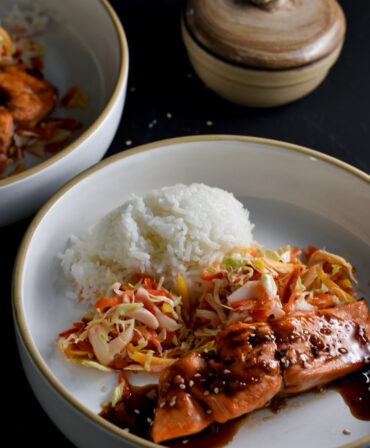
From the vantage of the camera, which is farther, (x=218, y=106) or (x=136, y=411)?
(x=218, y=106)

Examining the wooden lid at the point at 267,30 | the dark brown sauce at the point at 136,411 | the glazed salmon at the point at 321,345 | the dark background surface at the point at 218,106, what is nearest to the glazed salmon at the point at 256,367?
the glazed salmon at the point at 321,345

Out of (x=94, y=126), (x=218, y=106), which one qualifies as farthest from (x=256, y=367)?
(x=218, y=106)

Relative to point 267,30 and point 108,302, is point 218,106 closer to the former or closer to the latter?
point 267,30

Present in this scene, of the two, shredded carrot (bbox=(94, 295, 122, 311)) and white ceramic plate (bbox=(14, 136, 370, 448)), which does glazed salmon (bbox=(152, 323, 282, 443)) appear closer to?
white ceramic plate (bbox=(14, 136, 370, 448))

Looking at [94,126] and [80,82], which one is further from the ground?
[94,126]

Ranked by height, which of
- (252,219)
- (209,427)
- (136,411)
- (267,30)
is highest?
(267,30)

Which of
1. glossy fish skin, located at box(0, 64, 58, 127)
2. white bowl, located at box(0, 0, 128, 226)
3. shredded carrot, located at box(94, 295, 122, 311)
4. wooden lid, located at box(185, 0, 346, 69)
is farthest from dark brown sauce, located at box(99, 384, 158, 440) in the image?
wooden lid, located at box(185, 0, 346, 69)

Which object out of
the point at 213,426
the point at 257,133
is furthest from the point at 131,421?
the point at 257,133
